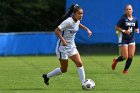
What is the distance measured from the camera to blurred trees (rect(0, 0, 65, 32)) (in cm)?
3800

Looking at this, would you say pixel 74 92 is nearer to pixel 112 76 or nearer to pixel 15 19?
pixel 112 76

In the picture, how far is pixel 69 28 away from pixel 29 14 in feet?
88.7

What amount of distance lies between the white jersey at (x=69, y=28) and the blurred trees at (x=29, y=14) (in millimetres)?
25814

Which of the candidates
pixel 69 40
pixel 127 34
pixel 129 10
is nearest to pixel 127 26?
pixel 127 34

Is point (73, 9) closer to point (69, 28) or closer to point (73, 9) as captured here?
point (73, 9)

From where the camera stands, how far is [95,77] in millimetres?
15156

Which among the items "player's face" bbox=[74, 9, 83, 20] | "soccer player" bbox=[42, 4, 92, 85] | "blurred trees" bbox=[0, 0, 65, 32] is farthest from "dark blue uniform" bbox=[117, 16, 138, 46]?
"blurred trees" bbox=[0, 0, 65, 32]

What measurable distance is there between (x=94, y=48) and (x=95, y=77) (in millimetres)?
15749

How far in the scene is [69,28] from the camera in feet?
39.0

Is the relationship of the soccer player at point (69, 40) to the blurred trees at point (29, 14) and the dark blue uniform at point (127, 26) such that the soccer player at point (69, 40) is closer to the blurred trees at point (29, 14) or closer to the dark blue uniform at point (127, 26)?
the dark blue uniform at point (127, 26)

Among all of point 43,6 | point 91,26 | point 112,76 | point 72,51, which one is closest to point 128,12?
point 112,76

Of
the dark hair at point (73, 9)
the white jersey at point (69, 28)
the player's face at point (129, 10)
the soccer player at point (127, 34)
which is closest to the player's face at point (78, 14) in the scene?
the dark hair at point (73, 9)

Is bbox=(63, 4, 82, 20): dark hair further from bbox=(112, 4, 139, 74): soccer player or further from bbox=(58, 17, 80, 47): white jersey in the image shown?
bbox=(112, 4, 139, 74): soccer player

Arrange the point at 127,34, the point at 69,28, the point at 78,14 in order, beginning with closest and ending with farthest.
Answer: the point at 78,14, the point at 69,28, the point at 127,34
